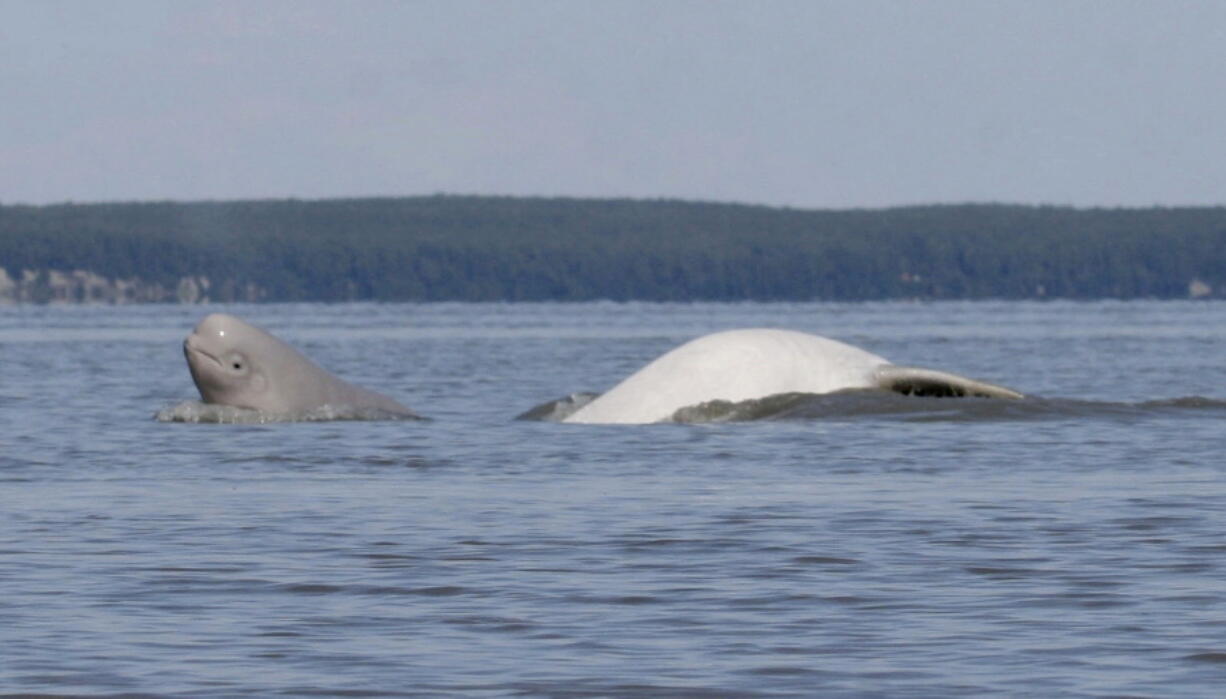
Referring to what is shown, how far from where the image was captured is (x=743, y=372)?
24250 millimetres

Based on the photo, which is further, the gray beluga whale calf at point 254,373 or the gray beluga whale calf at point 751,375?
the gray beluga whale calf at point 254,373

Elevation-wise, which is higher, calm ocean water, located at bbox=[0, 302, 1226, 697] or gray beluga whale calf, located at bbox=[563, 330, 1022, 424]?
gray beluga whale calf, located at bbox=[563, 330, 1022, 424]

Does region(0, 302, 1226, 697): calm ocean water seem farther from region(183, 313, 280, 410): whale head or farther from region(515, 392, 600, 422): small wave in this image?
region(183, 313, 280, 410): whale head

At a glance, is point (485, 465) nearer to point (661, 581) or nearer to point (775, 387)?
point (775, 387)

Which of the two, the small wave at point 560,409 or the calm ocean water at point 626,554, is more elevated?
the small wave at point 560,409

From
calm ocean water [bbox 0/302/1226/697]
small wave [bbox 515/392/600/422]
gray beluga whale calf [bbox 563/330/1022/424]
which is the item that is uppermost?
gray beluga whale calf [bbox 563/330/1022/424]

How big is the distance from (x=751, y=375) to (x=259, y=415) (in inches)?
213

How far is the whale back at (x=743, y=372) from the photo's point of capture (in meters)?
24.3

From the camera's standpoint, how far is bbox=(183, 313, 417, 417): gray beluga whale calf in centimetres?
2553

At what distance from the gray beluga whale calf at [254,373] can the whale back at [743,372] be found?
3.62 metres

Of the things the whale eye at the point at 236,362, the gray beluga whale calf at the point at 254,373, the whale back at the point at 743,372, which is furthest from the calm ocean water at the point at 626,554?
the whale eye at the point at 236,362

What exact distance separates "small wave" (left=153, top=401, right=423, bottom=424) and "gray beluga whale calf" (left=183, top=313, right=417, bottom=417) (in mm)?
47

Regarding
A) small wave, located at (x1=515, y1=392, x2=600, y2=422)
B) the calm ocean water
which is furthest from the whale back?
small wave, located at (x1=515, y1=392, x2=600, y2=422)

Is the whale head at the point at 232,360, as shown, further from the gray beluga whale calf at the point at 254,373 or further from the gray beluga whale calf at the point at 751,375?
the gray beluga whale calf at the point at 751,375
